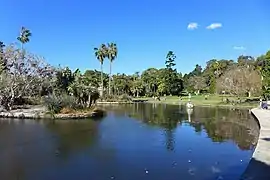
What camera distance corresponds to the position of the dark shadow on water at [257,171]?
1155cm

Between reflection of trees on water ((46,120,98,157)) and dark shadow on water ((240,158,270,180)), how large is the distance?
8.79 meters

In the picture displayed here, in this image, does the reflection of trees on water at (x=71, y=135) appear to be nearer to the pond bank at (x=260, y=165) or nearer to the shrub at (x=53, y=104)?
the shrub at (x=53, y=104)

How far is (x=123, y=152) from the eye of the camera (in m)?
18.0

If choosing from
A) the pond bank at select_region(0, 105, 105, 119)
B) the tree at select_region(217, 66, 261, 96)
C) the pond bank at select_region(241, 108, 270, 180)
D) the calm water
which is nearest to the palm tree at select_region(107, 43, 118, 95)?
the tree at select_region(217, 66, 261, 96)

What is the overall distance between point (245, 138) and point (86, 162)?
1199 centimetres

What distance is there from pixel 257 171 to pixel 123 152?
24.6 feet

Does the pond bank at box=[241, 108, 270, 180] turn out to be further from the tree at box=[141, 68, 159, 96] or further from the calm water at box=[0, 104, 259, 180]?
the tree at box=[141, 68, 159, 96]

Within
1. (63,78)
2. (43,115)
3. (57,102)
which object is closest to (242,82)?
(63,78)

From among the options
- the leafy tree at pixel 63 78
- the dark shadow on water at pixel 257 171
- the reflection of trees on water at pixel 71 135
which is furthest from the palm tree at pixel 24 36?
the dark shadow on water at pixel 257 171

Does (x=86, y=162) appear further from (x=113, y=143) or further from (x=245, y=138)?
(x=245, y=138)

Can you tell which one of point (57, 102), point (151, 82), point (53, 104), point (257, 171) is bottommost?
point (257, 171)

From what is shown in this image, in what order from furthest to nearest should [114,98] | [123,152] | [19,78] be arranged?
[114,98]
[19,78]
[123,152]

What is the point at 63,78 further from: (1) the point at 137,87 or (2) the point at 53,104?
(1) the point at 137,87

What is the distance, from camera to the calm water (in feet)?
45.0
